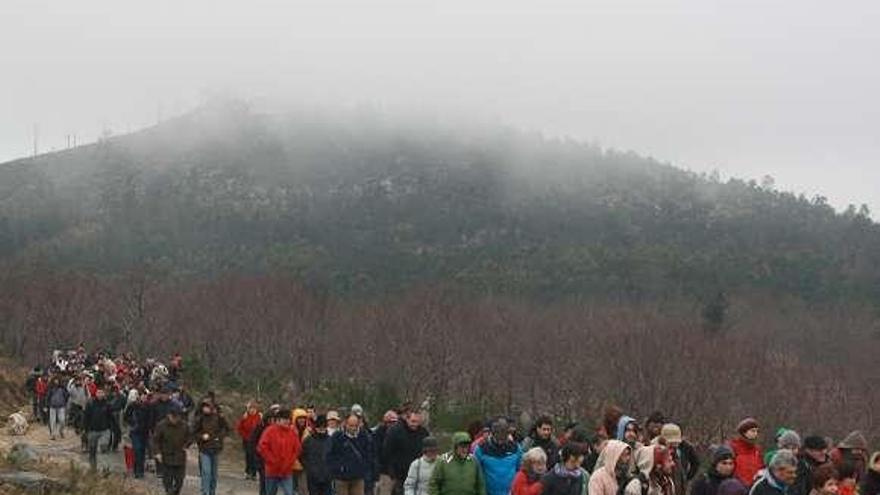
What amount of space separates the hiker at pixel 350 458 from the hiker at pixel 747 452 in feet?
14.5

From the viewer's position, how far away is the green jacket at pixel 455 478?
974cm

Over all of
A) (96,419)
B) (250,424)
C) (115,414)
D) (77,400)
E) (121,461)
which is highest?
(96,419)

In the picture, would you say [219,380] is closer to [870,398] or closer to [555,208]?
[870,398]

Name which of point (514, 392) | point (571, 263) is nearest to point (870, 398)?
point (514, 392)

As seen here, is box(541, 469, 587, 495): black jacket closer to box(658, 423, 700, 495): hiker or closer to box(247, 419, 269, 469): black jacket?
box(658, 423, 700, 495): hiker

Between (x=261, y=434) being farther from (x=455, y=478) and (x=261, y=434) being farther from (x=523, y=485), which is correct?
(x=523, y=485)

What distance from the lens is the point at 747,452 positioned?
33.2ft

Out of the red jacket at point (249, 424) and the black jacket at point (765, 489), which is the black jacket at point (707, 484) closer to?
the black jacket at point (765, 489)

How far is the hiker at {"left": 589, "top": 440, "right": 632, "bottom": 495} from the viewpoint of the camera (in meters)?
7.96

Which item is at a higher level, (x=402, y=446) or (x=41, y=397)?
(x=402, y=446)

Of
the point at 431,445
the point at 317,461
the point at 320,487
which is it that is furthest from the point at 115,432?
the point at 431,445

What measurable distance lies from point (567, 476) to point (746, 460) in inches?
105

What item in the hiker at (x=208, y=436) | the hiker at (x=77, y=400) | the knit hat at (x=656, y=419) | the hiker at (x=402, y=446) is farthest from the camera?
the hiker at (x=77, y=400)

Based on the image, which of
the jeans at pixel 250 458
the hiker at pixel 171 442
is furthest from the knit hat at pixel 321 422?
the jeans at pixel 250 458
